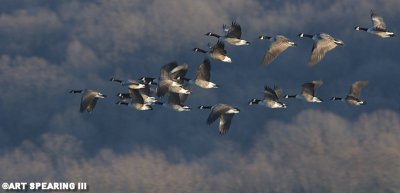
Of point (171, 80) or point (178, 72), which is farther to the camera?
point (178, 72)

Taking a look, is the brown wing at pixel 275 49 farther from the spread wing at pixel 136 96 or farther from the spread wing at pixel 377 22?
the spread wing at pixel 136 96

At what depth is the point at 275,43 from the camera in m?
139

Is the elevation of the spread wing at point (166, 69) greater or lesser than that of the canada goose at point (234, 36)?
lesser

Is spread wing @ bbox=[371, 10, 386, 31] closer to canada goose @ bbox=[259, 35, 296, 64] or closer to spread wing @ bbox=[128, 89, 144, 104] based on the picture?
canada goose @ bbox=[259, 35, 296, 64]

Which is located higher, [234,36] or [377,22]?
[377,22]

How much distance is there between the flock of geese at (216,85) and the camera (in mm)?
136250

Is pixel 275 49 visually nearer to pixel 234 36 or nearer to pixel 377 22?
pixel 234 36

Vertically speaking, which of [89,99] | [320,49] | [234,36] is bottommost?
[89,99]

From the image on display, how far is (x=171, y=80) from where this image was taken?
142250mm

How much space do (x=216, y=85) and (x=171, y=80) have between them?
235 inches

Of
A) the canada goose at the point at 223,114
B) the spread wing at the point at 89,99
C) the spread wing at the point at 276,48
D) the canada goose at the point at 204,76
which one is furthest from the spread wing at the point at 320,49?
the spread wing at the point at 89,99

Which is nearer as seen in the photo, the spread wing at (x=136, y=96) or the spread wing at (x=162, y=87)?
the spread wing at (x=162, y=87)

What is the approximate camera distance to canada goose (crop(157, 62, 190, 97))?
139 meters

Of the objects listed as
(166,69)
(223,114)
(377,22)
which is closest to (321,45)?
(377,22)
